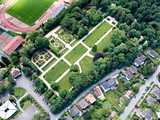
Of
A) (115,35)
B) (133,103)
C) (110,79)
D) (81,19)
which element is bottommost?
(133,103)

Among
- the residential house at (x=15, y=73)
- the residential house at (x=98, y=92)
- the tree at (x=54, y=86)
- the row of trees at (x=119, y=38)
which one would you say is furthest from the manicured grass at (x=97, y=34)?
the residential house at (x=15, y=73)

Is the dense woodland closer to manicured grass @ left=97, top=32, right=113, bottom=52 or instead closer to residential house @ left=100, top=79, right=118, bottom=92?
manicured grass @ left=97, top=32, right=113, bottom=52

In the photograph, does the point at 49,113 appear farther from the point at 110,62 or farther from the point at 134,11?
the point at 134,11

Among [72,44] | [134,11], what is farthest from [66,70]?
[134,11]

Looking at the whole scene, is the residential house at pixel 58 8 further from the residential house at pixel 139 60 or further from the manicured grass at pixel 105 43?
the residential house at pixel 139 60

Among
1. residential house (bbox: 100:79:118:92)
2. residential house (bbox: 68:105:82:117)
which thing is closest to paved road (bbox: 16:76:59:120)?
residential house (bbox: 68:105:82:117)

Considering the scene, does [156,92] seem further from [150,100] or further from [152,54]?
[152,54]

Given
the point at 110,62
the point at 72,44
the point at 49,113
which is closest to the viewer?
the point at 49,113
